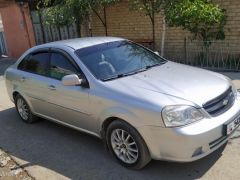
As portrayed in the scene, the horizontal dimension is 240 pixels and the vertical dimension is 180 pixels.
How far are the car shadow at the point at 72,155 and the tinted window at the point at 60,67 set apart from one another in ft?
3.42

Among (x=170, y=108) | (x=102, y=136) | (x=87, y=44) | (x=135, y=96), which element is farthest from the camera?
(x=87, y=44)

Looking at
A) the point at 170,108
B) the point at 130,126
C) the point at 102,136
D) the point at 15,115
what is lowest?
the point at 15,115

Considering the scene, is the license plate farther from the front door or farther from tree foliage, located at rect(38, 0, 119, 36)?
tree foliage, located at rect(38, 0, 119, 36)

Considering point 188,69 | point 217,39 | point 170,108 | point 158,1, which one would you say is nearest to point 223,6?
point 217,39

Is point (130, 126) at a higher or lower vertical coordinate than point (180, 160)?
higher

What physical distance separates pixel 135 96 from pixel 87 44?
5.20 ft

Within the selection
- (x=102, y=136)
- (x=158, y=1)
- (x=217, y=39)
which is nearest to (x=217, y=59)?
(x=217, y=39)

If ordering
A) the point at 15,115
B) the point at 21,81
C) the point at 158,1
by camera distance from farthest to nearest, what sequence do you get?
the point at 158,1 → the point at 15,115 → the point at 21,81

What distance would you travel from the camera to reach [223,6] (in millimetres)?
9102

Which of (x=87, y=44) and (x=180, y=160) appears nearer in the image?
(x=180, y=160)

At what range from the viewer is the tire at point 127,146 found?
3834mm

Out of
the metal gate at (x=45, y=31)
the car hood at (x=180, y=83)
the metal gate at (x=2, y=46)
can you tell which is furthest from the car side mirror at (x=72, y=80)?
the metal gate at (x=2, y=46)

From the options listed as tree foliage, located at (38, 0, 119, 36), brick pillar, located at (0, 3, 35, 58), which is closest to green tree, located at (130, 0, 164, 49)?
tree foliage, located at (38, 0, 119, 36)

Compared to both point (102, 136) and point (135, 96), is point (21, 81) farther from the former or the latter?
point (135, 96)
